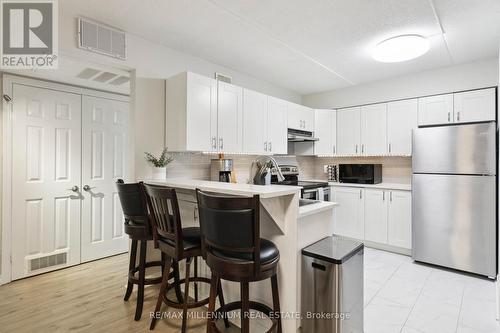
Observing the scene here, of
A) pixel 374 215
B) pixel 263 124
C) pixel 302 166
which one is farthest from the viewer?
pixel 302 166

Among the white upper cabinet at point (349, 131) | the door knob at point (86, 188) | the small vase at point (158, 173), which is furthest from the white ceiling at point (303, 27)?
the door knob at point (86, 188)

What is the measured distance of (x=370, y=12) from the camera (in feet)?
7.61

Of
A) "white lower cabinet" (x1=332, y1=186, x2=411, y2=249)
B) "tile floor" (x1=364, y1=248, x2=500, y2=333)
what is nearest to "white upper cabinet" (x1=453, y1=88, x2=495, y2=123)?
"white lower cabinet" (x1=332, y1=186, x2=411, y2=249)

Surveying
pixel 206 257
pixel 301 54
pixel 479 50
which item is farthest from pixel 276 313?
pixel 479 50

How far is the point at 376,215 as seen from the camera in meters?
4.00

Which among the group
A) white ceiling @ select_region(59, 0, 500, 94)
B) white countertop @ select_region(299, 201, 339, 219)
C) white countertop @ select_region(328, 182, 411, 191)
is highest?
white ceiling @ select_region(59, 0, 500, 94)

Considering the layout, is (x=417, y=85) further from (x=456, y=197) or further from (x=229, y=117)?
(x=229, y=117)

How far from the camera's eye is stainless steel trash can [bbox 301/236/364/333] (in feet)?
5.61

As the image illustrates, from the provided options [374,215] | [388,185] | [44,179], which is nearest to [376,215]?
[374,215]

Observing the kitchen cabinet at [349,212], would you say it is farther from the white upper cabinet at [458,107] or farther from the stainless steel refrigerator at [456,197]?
the white upper cabinet at [458,107]

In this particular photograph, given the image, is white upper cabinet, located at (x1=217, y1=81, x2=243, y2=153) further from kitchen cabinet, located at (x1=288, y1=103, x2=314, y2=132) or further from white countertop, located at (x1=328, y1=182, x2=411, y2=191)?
white countertop, located at (x1=328, y1=182, x2=411, y2=191)

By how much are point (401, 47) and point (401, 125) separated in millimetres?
1488

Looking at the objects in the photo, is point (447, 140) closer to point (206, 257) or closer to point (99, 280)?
point (206, 257)

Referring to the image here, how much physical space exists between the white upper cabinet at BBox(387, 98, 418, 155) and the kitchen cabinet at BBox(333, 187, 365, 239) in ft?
2.75
